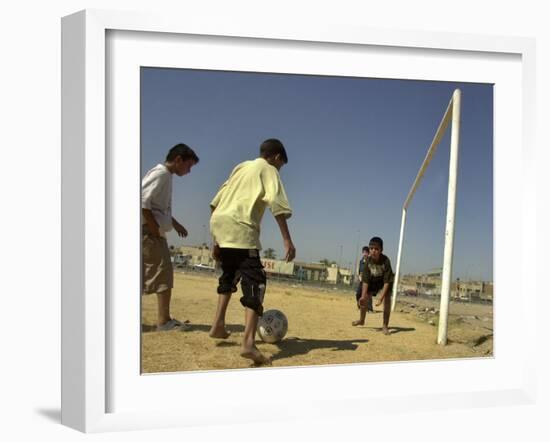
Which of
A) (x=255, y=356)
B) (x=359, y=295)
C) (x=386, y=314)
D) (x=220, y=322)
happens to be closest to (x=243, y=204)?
(x=220, y=322)

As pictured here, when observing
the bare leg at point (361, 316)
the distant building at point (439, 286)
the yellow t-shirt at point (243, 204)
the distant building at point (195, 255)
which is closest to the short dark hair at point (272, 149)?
the yellow t-shirt at point (243, 204)

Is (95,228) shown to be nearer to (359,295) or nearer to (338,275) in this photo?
(338,275)

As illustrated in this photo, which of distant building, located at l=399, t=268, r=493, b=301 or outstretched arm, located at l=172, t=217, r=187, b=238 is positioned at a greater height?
outstretched arm, located at l=172, t=217, r=187, b=238

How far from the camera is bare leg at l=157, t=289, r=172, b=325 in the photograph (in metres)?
7.38

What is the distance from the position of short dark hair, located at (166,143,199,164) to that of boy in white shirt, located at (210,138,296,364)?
0.35 metres

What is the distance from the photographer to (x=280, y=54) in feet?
24.3

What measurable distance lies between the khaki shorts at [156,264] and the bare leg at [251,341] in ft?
2.25

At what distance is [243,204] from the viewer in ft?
24.9

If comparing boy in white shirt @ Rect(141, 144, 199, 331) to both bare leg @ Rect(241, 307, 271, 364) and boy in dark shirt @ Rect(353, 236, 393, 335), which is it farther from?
boy in dark shirt @ Rect(353, 236, 393, 335)

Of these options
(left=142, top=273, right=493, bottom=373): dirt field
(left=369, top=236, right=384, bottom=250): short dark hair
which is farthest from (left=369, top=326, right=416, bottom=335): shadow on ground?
(left=369, top=236, right=384, bottom=250): short dark hair

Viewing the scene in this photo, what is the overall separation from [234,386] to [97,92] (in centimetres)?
249

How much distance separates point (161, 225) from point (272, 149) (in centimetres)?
114

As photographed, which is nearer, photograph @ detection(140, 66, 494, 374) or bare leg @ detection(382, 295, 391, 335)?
photograph @ detection(140, 66, 494, 374)

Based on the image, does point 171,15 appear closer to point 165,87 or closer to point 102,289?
point 165,87
